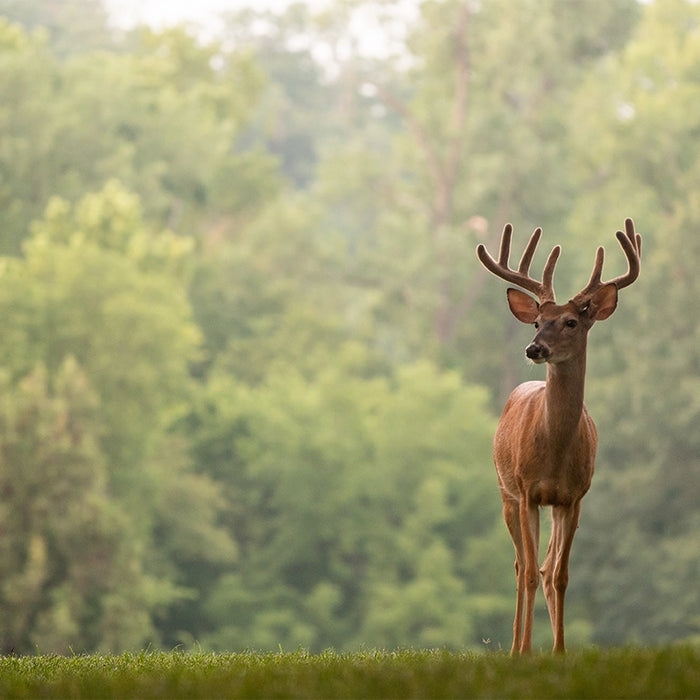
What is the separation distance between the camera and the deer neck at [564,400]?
26.5 feet

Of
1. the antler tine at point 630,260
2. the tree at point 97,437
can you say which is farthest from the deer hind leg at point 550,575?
the tree at point 97,437

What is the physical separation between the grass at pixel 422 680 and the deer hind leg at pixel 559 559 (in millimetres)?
1120

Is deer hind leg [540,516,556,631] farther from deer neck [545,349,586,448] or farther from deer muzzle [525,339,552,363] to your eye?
deer muzzle [525,339,552,363]

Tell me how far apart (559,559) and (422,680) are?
256 centimetres

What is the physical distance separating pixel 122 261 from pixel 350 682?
30437 millimetres

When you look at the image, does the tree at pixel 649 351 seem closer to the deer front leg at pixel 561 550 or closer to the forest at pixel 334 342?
the forest at pixel 334 342

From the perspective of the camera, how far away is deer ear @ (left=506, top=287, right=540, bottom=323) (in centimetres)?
864

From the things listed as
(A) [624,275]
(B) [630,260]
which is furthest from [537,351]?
(B) [630,260]

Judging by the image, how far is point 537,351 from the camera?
793cm

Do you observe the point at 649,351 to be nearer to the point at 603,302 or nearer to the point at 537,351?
the point at 603,302

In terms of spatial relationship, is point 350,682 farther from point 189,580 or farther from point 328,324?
point 328,324

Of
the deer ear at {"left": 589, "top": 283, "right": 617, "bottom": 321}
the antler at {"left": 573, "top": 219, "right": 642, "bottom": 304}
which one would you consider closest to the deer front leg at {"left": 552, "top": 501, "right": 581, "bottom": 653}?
A: the deer ear at {"left": 589, "top": 283, "right": 617, "bottom": 321}

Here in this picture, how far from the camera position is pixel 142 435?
114 ft

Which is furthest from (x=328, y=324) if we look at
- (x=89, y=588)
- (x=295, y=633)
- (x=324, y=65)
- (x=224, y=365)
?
(x=324, y=65)
